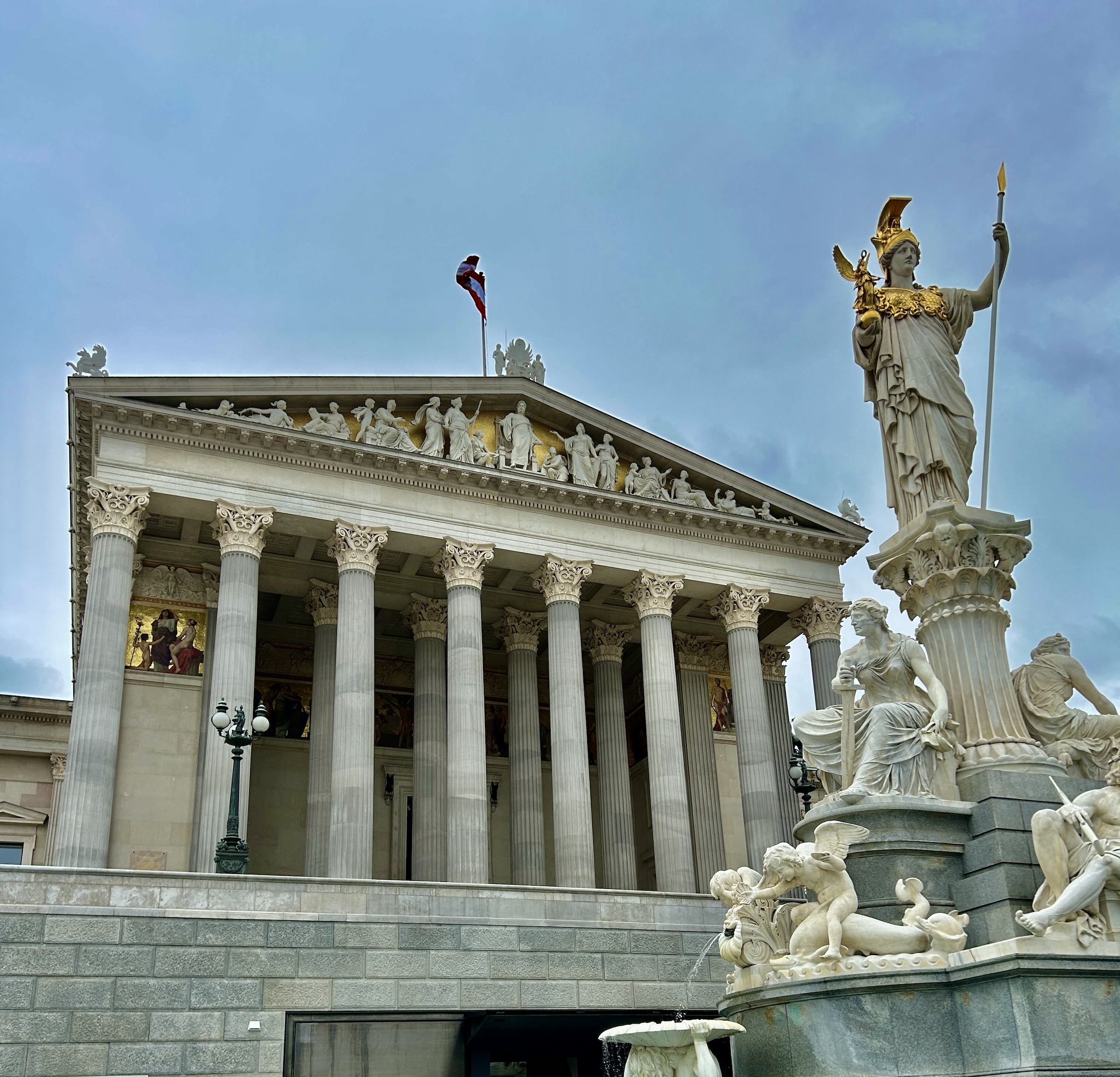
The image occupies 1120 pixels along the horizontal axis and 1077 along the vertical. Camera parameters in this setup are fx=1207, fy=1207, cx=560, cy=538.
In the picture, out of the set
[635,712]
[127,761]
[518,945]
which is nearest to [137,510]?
[127,761]

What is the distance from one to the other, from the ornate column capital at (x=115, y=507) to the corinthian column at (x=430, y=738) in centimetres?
947

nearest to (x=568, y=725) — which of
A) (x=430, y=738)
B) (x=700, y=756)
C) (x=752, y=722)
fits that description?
(x=430, y=738)

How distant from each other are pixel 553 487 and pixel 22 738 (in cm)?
2220

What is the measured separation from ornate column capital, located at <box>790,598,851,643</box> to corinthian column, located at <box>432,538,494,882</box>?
418 inches

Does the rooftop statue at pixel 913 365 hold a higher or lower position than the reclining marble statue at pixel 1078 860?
higher

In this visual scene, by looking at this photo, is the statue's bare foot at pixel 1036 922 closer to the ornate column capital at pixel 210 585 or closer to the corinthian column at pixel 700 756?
the corinthian column at pixel 700 756

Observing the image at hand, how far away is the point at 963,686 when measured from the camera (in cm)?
1262

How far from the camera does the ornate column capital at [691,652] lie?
133ft

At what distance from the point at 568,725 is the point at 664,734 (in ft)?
9.45

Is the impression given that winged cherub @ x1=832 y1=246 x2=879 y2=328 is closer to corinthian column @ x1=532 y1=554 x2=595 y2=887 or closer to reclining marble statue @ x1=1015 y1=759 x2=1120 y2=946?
reclining marble statue @ x1=1015 y1=759 x2=1120 y2=946

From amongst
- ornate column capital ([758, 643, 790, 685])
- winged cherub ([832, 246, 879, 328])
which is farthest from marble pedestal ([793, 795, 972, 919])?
ornate column capital ([758, 643, 790, 685])

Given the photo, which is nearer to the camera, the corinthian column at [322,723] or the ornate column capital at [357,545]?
the corinthian column at [322,723]

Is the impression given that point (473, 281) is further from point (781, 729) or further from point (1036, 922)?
point (1036, 922)

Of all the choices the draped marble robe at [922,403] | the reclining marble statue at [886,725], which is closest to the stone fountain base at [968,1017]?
the reclining marble statue at [886,725]
